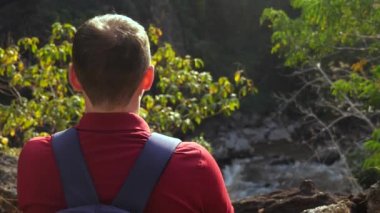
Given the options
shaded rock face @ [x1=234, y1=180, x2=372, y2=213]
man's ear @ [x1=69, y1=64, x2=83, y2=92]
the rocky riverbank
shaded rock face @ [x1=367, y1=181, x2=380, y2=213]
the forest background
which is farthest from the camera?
the rocky riverbank

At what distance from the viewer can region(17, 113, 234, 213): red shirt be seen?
1424 millimetres

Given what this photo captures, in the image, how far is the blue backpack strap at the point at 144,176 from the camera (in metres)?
1.39

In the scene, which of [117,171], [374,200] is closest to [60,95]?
[374,200]

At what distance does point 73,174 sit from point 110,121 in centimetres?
14

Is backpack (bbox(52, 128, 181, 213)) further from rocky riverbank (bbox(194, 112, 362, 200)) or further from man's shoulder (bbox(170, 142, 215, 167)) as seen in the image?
rocky riverbank (bbox(194, 112, 362, 200))

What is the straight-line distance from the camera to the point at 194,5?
91.8 feet

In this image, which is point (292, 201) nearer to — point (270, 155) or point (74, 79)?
point (74, 79)

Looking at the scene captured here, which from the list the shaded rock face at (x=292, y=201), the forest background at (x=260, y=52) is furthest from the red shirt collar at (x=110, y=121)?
the forest background at (x=260, y=52)

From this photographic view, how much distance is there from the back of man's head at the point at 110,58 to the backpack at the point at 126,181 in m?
0.12

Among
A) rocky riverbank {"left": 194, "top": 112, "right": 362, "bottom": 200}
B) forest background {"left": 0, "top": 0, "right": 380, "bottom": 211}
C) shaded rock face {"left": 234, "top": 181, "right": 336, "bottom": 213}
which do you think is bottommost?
rocky riverbank {"left": 194, "top": 112, "right": 362, "bottom": 200}

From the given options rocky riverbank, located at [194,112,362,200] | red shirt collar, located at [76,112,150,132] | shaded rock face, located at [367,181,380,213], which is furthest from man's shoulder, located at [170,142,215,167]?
rocky riverbank, located at [194,112,362,200]

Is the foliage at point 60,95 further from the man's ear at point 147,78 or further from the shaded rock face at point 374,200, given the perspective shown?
the man's ear at point 147,78

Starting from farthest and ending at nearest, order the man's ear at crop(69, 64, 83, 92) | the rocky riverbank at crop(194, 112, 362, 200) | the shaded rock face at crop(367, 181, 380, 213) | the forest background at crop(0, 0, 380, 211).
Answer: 1. the rocky riverbank at crop(194, 112, 362, 200)
2. the forest background at crop(0, 0, 380, 211)
3. the shaded rock face at crop(367, 181, 380, 213)
4. the man's ear at crop(69, 64, 83, 92)

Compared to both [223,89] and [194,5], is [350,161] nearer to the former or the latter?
[223,89]
